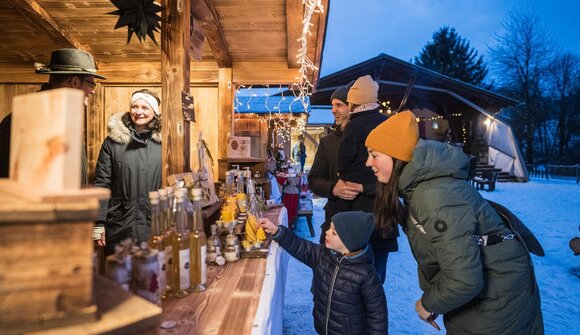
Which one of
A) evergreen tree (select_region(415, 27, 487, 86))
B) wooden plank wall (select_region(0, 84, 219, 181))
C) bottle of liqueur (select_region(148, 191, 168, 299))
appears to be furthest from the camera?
evergreen tree (select_region(415, 27, 487, 86))

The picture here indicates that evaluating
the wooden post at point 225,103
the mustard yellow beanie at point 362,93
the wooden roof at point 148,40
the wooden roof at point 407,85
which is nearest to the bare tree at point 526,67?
the wooden roof at point 407,85

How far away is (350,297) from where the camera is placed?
2.21m

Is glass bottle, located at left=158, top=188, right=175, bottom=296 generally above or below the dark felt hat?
below

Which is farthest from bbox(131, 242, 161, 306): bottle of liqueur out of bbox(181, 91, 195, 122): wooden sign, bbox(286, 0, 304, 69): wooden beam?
bbox(286, 0, 304, 69): wooden beam

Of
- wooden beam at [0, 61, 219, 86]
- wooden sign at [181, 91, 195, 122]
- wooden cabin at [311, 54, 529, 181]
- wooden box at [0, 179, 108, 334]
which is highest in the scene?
wooden cabin at [311, 54, 529, 181]

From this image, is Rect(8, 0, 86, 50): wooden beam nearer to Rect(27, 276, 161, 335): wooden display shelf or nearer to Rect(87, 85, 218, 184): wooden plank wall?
Rect(87, 85, 218, 184): wooden plank wall

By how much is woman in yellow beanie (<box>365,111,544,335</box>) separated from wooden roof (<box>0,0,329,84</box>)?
200 cm

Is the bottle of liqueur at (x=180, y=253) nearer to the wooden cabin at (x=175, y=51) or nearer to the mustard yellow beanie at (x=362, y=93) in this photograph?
the wooden cabin at (x=175, y=51)

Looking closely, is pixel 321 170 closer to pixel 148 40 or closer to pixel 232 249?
pixel 232 249

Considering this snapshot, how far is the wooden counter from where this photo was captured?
1312 millimetres

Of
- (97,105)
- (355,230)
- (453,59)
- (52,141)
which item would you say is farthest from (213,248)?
(453,59)

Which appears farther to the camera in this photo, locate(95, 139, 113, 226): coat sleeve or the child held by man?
locate(95, 139, 113, 226): coat sleeve

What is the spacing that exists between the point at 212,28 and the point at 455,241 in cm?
326

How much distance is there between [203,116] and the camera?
5543mm
